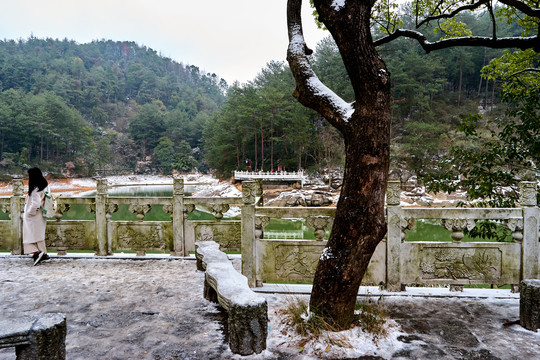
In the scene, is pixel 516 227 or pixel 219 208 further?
pixel 219 208

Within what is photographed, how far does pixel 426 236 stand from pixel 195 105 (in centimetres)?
7287

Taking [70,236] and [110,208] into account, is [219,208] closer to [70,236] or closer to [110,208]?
[110,208]

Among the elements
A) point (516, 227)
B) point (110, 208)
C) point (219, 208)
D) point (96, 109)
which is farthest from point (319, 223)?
point (96, 109)

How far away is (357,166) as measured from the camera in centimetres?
295

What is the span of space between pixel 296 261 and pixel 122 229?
10.8ft

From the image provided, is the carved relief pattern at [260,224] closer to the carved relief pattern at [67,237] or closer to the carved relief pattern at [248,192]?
the carved relief pattern at [248,192]

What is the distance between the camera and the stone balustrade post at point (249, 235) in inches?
170

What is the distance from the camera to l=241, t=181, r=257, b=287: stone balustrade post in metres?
4.33

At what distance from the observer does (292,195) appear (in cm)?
2581

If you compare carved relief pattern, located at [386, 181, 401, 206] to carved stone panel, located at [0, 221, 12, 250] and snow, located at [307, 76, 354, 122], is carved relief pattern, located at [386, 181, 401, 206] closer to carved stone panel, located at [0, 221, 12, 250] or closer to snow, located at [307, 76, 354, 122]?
snow, located at [307, 76, 354, 122]

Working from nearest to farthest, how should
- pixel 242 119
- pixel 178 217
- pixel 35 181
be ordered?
pixel 35 181, pixel 178 217, pixel 242 119

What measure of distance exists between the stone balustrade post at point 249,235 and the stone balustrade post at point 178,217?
1.81 meters

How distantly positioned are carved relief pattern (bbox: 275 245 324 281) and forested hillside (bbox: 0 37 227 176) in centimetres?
4680

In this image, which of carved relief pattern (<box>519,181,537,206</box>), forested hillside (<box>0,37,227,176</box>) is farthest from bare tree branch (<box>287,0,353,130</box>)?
forested hillside (<box>0,37,227,176</box>)
